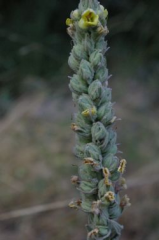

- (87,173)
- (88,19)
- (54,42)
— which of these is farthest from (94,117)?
(54,42)

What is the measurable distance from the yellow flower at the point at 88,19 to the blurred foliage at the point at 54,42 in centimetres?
420

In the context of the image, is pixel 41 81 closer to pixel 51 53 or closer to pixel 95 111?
pixel 51 53

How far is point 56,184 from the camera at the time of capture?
508 cm

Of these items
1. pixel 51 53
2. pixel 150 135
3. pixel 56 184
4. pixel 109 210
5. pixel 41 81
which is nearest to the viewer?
pixel 109 210

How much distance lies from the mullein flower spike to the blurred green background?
2227 mm

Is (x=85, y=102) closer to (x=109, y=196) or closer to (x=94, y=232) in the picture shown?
(x=109, y=196)

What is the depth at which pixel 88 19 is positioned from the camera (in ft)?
6.25

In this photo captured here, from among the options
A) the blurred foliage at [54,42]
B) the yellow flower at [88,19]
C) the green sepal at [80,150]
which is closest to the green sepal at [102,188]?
the green sepal at [80,150]

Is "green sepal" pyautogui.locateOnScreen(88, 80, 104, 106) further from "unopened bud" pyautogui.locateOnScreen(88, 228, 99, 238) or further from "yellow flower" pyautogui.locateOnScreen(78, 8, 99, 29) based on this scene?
"unopened bud" pyautogui.locateOnScreen(88, 228, 99, 238)

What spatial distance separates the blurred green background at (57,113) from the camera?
4742 millimetres

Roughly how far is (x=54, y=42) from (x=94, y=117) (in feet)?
16.9

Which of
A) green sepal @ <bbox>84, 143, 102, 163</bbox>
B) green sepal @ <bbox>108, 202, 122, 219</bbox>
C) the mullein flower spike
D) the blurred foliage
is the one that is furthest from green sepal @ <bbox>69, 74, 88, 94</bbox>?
the blurred foliage

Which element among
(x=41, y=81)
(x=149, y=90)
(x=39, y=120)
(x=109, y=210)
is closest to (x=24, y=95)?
(x=41, y=81)

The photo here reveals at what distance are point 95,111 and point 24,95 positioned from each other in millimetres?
5027
